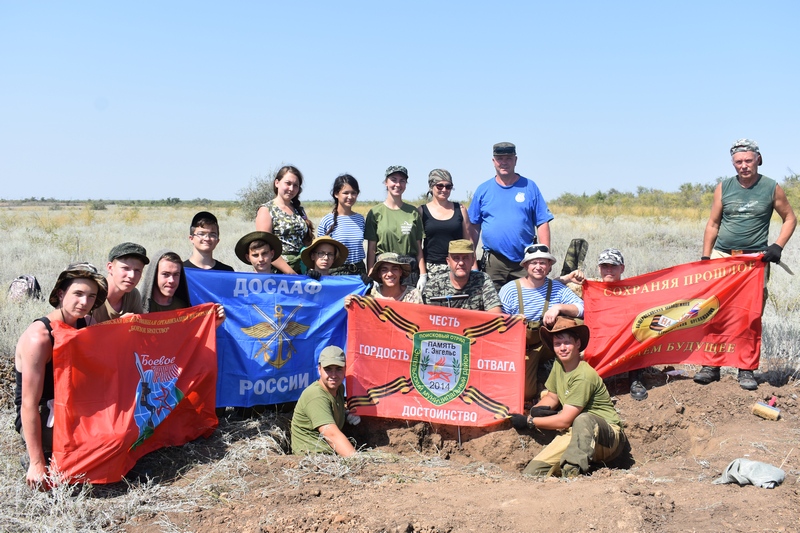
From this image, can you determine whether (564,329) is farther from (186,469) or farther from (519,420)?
(186,469)

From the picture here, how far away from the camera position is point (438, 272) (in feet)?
22.5

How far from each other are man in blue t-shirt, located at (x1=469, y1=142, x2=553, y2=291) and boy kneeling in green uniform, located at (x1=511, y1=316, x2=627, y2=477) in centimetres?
154

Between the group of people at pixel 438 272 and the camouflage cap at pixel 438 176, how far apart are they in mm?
15

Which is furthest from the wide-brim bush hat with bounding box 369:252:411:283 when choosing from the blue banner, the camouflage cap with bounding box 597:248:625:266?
the camouflage cap with bounding box 597:248:625:266

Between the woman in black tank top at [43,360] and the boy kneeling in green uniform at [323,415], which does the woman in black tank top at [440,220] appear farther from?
the woman in black tank top at [43,360]

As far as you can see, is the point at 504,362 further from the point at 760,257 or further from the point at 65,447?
the point at 65,447

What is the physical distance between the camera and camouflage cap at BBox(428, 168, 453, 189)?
739 cm

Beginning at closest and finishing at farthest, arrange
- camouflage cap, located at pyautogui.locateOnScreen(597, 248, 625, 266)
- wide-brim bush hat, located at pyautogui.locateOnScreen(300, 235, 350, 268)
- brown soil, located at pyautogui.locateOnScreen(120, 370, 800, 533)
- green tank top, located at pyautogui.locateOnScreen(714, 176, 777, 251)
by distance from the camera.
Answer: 1. brown soil, located at pyautogui.locateOnScreen(120, 370, 800, 533)
2. wide-brim bush hat, located at pyautogui.locateOnScreen(300, 235, 350, 268)
3. green tank top, located at pyautogui.locateOnScreen(714, 176, 777, 251)
4. camouflage cap, located at pyautogui.locateOnScreen(597, 248, 625, 266)

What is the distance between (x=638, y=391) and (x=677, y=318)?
2.85 feet

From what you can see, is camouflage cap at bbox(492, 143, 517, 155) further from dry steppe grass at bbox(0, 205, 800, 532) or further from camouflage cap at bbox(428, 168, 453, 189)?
dry steppe grass at bbox(0, 205, 800, 532)

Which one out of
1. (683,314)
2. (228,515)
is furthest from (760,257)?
(228,515)

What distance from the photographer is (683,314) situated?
6949 millimetres

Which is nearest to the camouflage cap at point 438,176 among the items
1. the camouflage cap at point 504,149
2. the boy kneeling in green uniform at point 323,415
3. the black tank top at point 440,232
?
the black tank top at point 440,232

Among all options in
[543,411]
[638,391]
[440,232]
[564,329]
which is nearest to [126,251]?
[440,232]
